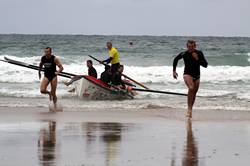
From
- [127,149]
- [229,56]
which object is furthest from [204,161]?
[229,56]

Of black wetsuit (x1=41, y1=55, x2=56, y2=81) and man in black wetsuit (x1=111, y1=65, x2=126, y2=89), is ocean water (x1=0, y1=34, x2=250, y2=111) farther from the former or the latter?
black wetsuit (x1=41, y1=55, x2=56, y2=81)

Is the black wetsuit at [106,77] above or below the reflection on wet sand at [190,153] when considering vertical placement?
above

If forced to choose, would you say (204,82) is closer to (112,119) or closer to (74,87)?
(74,87)

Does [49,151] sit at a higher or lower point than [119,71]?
lower

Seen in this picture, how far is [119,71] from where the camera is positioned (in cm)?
1767

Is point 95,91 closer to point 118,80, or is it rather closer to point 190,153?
point 118,80

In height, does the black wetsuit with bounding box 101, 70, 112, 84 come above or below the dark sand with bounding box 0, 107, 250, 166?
above

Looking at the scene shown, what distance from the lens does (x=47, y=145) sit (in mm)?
8789

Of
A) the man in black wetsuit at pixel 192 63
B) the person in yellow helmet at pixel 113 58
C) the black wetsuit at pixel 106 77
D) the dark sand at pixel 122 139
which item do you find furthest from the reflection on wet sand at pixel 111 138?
the black wetsuit at pixel 106 77

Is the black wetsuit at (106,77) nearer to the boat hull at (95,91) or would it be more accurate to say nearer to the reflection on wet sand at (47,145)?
the boat hull at (95,91)

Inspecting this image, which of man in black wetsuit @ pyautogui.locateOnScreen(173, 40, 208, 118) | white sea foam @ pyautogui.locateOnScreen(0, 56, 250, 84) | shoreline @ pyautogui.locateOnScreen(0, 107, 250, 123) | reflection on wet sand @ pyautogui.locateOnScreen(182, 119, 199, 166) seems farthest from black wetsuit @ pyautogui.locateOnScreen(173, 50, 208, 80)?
white sea foam @ pyautogui.locateOnScreen(0, 56, 250, 84)

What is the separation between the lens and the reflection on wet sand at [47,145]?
7.64 m

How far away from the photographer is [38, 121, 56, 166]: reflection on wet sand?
764 cm

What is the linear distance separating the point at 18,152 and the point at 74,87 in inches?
398
